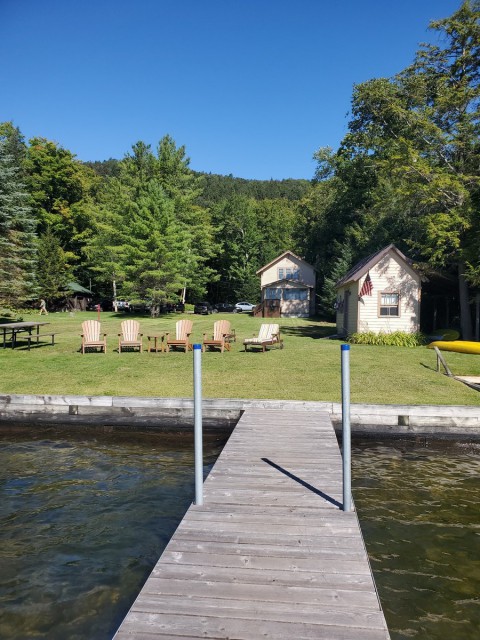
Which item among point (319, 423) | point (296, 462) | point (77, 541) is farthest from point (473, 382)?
point (77, 541)

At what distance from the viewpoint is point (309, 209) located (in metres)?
51.2

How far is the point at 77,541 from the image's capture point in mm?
5285

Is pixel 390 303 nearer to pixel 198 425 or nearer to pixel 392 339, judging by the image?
pixel 392 339

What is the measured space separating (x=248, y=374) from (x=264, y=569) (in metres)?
9.54

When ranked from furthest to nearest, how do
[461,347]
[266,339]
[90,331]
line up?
[461,347]
[266,339]
[90,331]

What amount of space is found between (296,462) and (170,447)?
3.24m

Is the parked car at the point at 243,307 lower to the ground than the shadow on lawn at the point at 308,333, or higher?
higher

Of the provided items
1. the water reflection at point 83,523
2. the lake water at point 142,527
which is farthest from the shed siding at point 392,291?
the water reflection at point 83,523

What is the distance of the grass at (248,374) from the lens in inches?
434

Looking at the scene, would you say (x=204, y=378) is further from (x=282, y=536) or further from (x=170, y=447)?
(x=282, y=536)

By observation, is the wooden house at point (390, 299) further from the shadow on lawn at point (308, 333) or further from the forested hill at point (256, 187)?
the forested hill at point (256, 187)

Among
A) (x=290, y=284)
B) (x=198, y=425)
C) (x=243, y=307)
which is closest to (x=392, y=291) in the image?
(x=198, y=425)

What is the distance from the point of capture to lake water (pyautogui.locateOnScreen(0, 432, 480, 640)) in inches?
160

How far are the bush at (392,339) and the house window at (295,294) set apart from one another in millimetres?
26224
